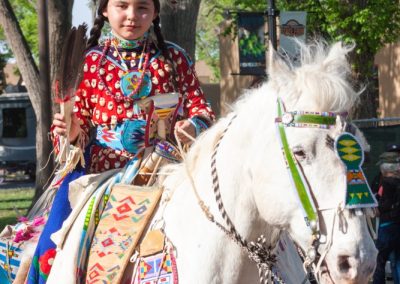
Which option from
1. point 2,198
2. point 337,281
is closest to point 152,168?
point 337,281

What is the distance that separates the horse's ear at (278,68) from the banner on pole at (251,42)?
10.8m

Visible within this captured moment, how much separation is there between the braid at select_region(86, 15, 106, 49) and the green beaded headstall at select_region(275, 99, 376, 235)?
1715 mm

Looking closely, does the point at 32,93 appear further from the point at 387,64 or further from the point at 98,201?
the point at 387,64

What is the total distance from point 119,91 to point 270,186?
1.37 metres

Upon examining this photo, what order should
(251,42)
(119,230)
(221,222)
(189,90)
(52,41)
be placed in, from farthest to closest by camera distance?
1. (251,42)
2. (52,41)
3. (189,90)
4. (119,230)
5. (221,222)

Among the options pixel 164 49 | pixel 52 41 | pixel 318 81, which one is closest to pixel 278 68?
pixel 318 81

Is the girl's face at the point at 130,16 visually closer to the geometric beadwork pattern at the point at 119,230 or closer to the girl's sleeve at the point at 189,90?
the girl's sleeve at the point at 189,90

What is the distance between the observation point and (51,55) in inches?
536

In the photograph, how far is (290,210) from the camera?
3678mm

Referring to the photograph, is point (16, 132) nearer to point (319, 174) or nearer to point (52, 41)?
point (52, 41)

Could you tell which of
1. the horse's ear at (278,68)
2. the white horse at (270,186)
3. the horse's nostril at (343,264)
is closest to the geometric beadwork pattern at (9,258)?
the white horse at (270,186)

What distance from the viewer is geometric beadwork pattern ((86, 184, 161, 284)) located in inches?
170

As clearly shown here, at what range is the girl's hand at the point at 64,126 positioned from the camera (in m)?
4.73

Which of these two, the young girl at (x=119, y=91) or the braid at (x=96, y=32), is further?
the braid at (x=96, y=32)
